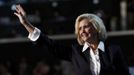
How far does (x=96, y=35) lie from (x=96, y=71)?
292mm

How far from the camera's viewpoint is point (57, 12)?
10562 mm

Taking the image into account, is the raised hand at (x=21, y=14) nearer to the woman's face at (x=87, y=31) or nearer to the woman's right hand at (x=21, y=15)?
the woman's right hand at (x=21, y=15)

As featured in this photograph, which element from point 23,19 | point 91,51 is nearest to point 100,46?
point 91,51

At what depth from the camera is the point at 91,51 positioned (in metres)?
4.17

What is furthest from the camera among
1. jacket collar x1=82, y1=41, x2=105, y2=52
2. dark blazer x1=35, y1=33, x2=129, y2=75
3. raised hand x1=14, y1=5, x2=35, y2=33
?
raised hand x1=14, y1=5, x2=35, y2=33

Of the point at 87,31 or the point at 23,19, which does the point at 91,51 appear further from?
the point at 23,19

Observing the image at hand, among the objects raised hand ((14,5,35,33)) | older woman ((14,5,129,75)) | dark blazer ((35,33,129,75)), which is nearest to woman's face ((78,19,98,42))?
older woman ((14,5,129,75))

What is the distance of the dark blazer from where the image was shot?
405 centimetres

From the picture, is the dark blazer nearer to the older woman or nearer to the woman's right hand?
the older woman

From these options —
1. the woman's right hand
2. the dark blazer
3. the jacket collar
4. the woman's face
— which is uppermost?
the woman's right hand

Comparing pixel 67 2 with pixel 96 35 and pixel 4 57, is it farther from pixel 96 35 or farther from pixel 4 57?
pixel 96 35

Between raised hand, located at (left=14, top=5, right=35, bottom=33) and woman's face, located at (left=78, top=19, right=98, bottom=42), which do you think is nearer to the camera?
woman's face, located at (left=78, top=19, right=98, bottom=42)

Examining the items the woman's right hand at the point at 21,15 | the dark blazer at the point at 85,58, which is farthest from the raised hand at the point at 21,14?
the dark blazer at the point at 85,58

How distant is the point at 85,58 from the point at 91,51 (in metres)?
0.08
